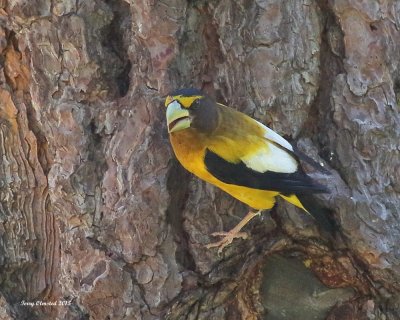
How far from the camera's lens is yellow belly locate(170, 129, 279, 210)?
2645mm

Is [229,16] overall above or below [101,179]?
above

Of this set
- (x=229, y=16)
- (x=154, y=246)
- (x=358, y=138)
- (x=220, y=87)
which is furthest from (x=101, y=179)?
(x=358, y=138)

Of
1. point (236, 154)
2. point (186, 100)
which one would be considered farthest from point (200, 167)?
point (186, 100)

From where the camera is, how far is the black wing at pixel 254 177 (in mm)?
2619

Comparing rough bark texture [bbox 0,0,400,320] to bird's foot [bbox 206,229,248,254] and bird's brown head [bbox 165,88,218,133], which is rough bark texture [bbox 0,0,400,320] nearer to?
bird's foot [bbox 206,229,248,254]

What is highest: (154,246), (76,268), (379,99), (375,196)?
(379,99)

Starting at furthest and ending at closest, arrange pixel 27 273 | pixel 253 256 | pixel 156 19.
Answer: pixel 27 273, pixel 253 256, pixel 156 19

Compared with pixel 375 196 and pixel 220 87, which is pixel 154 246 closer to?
pixel 220 87

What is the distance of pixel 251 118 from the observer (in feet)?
8.84

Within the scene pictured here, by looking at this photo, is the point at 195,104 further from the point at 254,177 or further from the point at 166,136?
the point at 254,177

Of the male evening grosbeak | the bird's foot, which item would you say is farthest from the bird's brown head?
the bird's foot

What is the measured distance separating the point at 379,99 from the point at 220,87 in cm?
65

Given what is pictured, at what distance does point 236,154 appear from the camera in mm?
2682

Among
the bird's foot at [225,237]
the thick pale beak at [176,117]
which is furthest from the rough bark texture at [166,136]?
the thick pale beak at [176,117]
